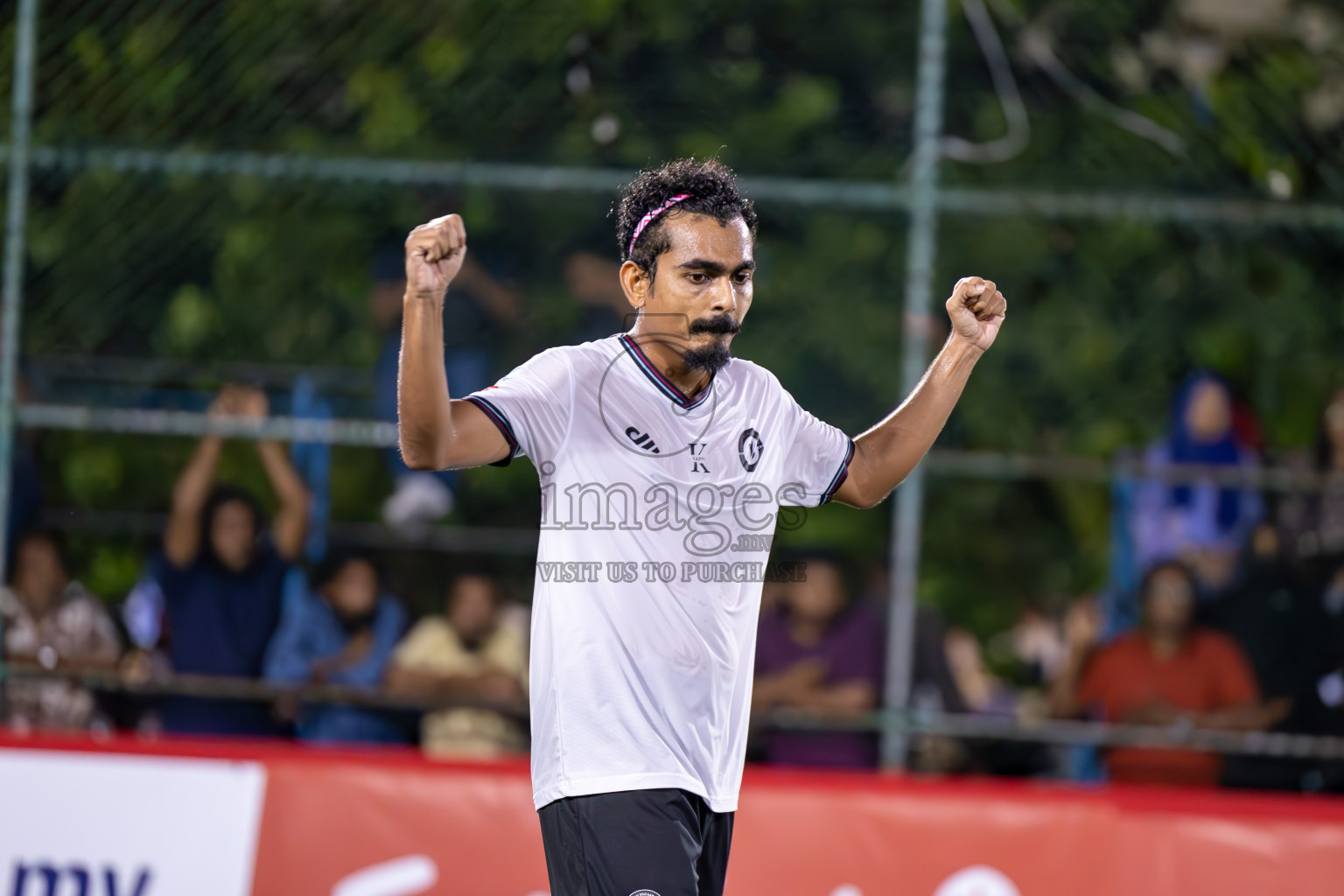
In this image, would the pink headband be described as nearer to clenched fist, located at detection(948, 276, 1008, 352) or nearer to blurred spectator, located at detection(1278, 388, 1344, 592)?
clenched fist, located at detection(948, 276, 1008, 352)

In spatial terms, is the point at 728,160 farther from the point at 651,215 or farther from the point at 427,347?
the point at 427,347

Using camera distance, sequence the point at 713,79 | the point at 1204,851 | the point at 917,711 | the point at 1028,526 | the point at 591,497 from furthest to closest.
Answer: the point at 1028,526 → the point at 713,79 → the point at 917,711 → the point at 1204,851 → the point at 591,497

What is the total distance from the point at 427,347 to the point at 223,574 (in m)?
3.71

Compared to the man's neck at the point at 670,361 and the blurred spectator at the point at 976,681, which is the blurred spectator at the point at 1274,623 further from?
the man's neck at the point at 670,361

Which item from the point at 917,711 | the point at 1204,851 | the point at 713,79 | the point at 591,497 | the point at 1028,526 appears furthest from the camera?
the point at 1028,526

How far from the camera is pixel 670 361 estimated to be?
307 centimetres

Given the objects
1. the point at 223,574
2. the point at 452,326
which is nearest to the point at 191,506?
the point at 223,574

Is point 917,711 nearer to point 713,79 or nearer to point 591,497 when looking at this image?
point 713,79

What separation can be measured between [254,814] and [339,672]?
3.16ft

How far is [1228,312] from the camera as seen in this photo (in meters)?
6.07

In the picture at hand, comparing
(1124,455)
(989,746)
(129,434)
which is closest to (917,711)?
(989,746)

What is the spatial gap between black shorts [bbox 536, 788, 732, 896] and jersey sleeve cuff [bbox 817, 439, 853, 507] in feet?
2.68

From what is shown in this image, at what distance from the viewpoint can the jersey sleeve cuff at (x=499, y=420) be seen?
110 inches

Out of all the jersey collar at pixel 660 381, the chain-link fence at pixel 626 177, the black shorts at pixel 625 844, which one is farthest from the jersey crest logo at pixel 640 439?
the chain-link fence at pixel 626 177
